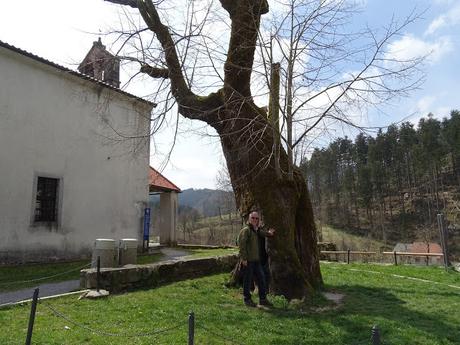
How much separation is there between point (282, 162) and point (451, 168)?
2678 inches

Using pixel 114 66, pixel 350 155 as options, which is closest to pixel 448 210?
pixel 350 155

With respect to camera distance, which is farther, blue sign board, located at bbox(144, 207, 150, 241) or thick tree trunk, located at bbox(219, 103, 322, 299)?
blue sign board, located at bbox(144, 207, 150, 241)

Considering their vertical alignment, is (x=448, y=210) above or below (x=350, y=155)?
below

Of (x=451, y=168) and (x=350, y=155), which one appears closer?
(x=451, y=168)

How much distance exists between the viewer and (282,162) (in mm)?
10531

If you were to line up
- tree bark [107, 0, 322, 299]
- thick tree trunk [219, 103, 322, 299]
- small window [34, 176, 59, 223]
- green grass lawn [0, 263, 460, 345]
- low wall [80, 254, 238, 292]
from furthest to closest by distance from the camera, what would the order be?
small window [34, 176, 59, 223] → tree bark [107, 0, 322, 299] → low wall [80, 254, 238, 292] → thick tree trunk [219, 103, 322, 299] → green grass lawn [0, 263, 460, 345]

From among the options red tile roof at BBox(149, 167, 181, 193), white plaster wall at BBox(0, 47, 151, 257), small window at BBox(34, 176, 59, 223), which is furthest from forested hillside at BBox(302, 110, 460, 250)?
small window at BBox(34, 176, 59, 223)

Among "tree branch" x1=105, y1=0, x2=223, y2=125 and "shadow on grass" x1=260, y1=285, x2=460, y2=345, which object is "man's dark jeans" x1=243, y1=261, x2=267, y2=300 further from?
"tree branch" x1=105, y1=0, x2=223, y2=125

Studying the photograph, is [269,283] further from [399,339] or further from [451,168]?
[451,168]

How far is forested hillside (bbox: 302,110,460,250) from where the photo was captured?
221ft

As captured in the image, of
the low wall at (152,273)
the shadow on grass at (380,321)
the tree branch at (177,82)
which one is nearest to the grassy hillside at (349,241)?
the low wall at (152,273)

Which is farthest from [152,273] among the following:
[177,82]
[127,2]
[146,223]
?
[146,223]

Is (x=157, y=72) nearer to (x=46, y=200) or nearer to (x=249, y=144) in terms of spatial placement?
(x=249, y=144)

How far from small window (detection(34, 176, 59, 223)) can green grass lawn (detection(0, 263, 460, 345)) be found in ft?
26.9
